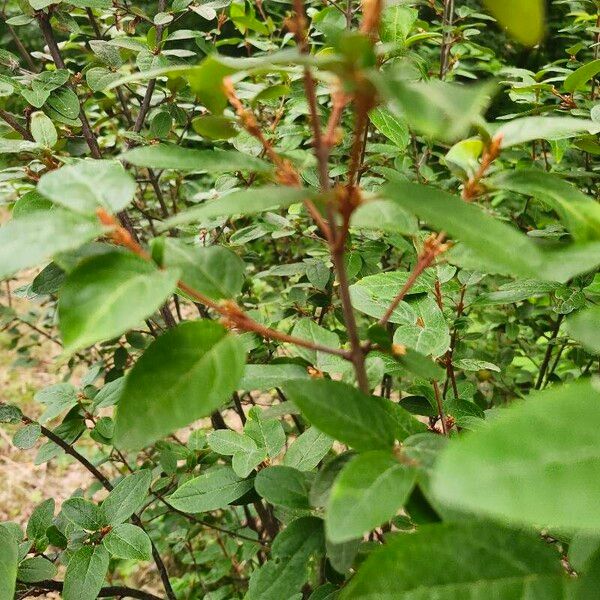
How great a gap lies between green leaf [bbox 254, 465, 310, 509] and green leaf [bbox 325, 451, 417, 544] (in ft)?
0.77

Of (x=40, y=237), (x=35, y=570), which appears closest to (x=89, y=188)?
(x=40, y=237)

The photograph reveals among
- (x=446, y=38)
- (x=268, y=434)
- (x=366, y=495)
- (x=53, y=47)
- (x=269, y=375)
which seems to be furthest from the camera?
(x=446, y=38)

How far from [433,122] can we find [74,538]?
96 cm

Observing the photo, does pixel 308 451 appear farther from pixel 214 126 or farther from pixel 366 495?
pixel 214 126

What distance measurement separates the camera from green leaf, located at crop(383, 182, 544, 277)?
441mm

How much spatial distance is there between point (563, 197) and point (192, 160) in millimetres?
366

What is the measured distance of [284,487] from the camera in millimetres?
708

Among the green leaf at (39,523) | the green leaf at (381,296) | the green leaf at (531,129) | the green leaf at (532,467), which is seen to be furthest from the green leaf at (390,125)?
the green leaf at (39,523)

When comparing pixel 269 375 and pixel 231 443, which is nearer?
pixel 269 375

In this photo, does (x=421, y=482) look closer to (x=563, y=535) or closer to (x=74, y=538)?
(x=563, y=535)

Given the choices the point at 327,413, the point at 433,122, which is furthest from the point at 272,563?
the point at 433,122

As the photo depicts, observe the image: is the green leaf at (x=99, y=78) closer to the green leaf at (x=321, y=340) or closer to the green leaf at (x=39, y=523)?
the green leaf at (x=321, y=340)

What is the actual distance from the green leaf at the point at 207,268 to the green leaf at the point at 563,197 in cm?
29

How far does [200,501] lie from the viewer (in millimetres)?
817
